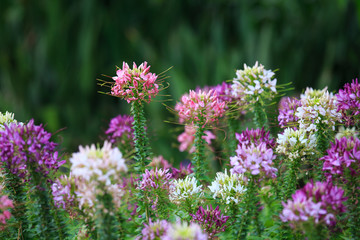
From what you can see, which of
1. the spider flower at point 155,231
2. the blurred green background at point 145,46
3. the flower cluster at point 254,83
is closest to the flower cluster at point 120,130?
the flower cluster at point 254,83

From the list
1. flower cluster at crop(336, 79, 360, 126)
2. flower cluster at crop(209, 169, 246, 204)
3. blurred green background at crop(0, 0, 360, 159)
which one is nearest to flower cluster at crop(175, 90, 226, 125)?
flower cluster at crop(209, 169, 246, 204)

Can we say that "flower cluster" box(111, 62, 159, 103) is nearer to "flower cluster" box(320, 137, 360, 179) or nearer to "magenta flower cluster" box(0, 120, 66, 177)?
"magenta flower cluster" box(0, 120, 66, 177)

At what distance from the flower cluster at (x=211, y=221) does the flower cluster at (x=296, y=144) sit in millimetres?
273

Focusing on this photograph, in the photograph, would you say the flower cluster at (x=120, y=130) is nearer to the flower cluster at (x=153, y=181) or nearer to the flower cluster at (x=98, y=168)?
the flower cluster at (x=153, y=181)

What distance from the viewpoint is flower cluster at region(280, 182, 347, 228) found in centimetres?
86

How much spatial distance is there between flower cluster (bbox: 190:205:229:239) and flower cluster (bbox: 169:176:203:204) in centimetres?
7

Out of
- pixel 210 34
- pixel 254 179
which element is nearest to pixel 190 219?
pixel 254 179

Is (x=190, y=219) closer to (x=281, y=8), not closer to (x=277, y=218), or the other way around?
(x=277, y=218)

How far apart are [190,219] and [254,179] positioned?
0.90ft

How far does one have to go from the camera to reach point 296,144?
1201 millimetres

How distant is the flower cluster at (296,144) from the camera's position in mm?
1197

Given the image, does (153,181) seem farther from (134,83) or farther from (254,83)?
(254,83)

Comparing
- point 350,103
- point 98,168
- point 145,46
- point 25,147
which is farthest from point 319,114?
point 145,46

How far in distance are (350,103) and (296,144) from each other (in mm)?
218
